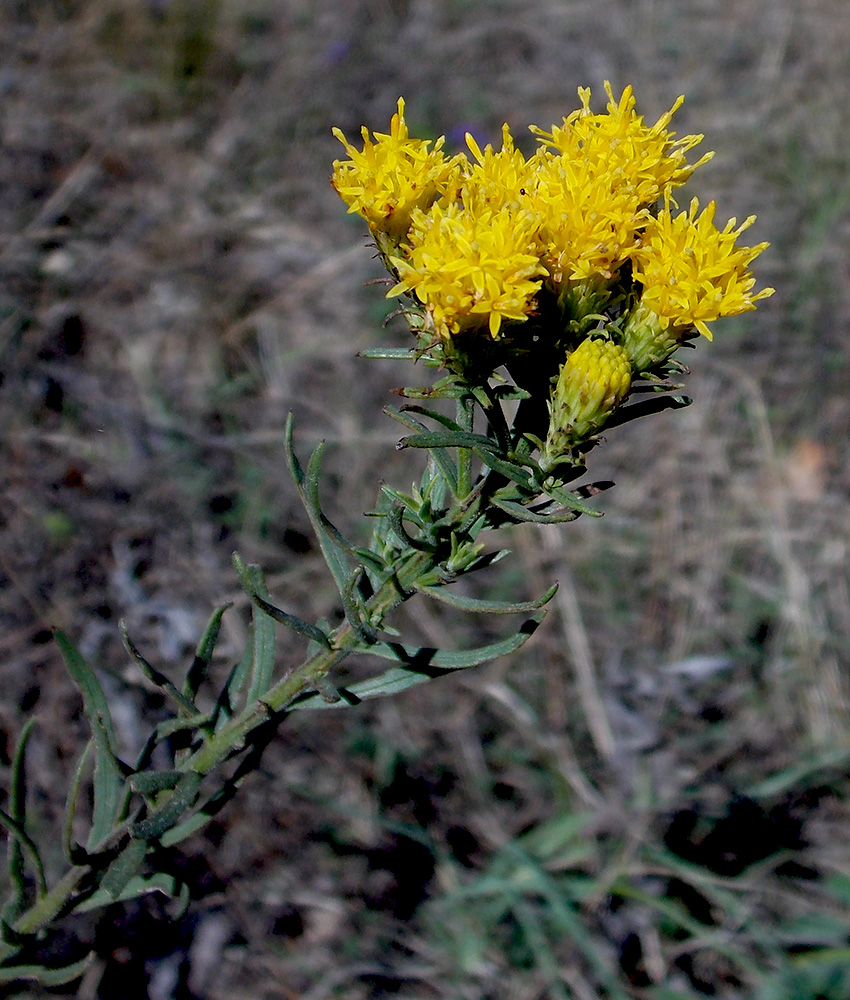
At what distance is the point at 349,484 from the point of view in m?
3.83

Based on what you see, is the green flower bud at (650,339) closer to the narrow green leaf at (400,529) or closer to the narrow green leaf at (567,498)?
the narrow green leaf at (567,498)

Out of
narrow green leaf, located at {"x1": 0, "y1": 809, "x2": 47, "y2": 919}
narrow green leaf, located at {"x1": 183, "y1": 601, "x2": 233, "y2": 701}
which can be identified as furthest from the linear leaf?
narrow green leaf, located at {"x1": 183, "y1": 601, "x2": 233, "y2": 701}

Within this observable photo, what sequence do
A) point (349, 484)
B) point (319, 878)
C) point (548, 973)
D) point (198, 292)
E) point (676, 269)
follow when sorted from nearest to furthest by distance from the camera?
point (676, 269)
point (548, 973)
point (319, 878)
point (349, 484)
point (198, 292)

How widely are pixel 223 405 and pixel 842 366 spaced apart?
10.4 ft

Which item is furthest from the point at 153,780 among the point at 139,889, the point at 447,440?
the point at 447,440

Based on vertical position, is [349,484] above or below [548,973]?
above

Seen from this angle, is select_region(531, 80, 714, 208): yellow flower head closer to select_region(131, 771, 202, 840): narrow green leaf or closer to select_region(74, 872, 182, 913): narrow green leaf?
select_region(131, 771, 202, 840): narrow green leaf

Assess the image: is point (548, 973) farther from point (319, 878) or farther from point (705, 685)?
point (705, 685)

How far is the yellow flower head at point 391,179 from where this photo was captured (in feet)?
5.40

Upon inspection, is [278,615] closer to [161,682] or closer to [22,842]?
[161,682]

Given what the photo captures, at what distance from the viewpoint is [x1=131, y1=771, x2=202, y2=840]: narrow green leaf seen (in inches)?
68.6

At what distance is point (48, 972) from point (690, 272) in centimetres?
203

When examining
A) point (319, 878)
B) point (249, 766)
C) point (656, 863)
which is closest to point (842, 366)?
point (656, 863)

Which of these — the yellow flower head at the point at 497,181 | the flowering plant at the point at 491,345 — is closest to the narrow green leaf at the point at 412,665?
the flowering plant at the point at 491,345
